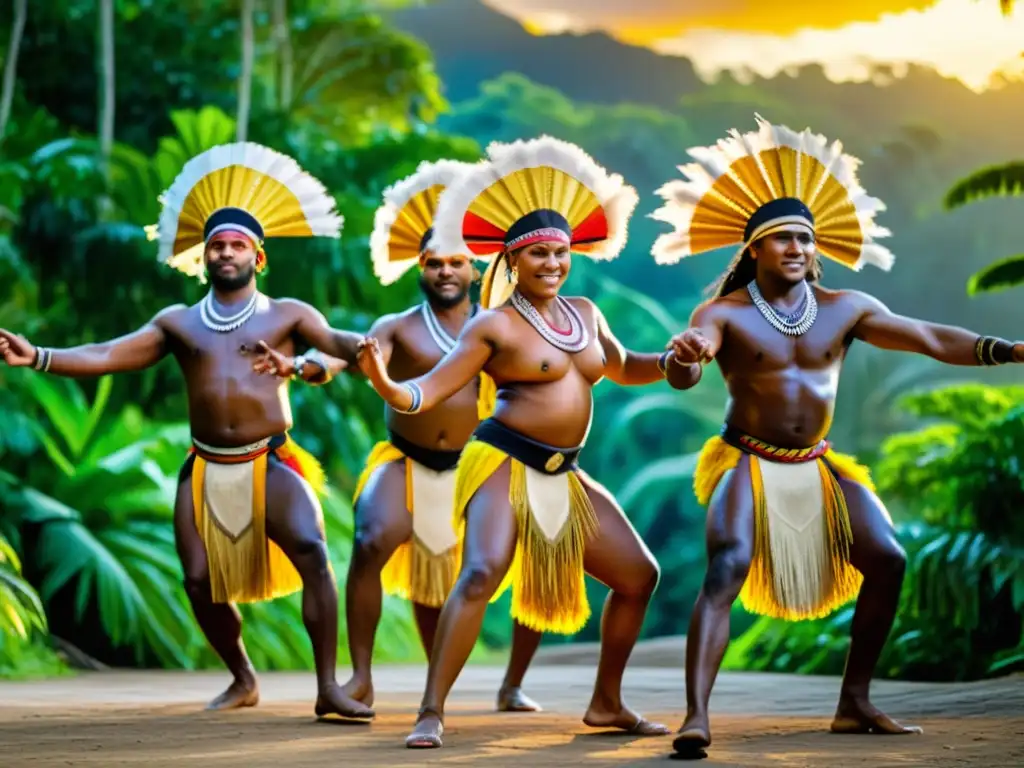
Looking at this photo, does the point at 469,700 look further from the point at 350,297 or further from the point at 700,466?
the point at 350,297

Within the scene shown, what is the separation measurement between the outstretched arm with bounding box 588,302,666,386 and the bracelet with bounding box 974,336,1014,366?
94 cm

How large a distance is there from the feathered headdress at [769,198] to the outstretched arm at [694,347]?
23cm

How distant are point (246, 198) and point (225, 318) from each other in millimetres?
460

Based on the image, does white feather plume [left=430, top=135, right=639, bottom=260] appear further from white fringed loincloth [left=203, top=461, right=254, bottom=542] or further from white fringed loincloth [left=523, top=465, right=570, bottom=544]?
white fringed loincloth [left=203, top=461, right=254, bottom=542]

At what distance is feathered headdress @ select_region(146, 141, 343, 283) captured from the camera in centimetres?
591

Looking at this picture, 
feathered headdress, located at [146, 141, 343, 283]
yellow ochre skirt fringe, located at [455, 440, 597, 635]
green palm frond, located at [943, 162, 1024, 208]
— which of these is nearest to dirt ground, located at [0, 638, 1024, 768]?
yellow ochre skirt fringe, located at [455, 440, 597, 635]

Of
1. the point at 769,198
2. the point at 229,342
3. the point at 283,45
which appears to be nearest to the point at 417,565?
the point at 229,342

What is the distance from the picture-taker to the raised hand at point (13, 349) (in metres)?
5.13

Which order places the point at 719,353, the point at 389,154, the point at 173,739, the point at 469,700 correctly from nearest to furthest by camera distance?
1. the point at 173,739
2. the point at 719,353
3. the point at 469,700
4. the point at 389,154

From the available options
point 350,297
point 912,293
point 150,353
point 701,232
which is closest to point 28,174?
point 350,297

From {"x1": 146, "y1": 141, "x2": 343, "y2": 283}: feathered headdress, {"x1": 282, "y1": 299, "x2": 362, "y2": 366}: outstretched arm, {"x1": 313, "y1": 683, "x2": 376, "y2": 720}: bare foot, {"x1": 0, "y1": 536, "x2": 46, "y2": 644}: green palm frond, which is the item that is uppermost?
{"x1": 146, "y1": 141, "x2": 343, "y2": 283}: feathered headdress

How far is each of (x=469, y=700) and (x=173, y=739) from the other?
2.11 m

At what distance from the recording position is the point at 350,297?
1266 centimetres

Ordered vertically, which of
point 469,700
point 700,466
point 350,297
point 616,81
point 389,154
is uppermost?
point 616,81
